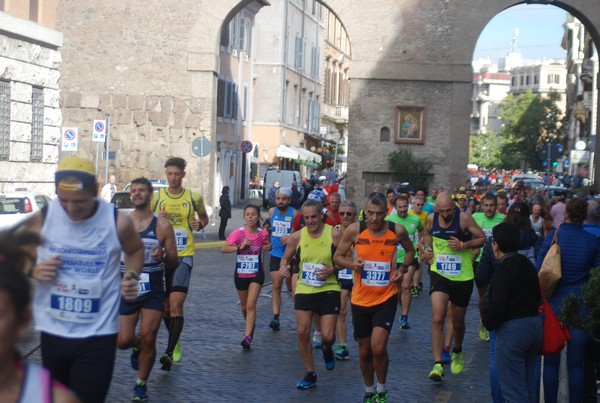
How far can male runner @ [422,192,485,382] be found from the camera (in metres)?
11.5

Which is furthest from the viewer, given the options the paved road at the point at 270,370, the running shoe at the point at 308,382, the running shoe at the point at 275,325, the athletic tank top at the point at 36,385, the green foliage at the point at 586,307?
the running shoe at the point at 275,325

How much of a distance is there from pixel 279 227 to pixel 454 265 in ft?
11.6

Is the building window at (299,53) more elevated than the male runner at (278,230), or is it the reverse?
the building window at (299,53)

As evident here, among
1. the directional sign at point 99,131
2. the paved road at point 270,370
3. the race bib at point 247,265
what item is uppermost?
the directional sign at point 99,131

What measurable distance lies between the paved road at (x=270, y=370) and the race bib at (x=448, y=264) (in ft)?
3.15

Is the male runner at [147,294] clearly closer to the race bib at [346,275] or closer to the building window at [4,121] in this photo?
the race bib at [346,275]

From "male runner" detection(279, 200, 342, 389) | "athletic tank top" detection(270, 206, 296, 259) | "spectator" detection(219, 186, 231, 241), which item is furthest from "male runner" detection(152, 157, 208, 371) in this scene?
"spectator" detection(219, 186, 231, 241)

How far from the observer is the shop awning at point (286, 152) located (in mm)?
63031

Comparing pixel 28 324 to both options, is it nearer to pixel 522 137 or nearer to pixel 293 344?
pixel 293 344

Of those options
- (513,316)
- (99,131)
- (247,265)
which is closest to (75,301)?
(513,316)

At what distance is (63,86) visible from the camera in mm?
36125

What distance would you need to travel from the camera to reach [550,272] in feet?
28.6

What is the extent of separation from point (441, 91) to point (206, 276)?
14.6 metres

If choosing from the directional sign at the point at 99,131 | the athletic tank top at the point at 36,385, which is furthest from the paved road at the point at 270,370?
the directional sign at the point at 99,131
